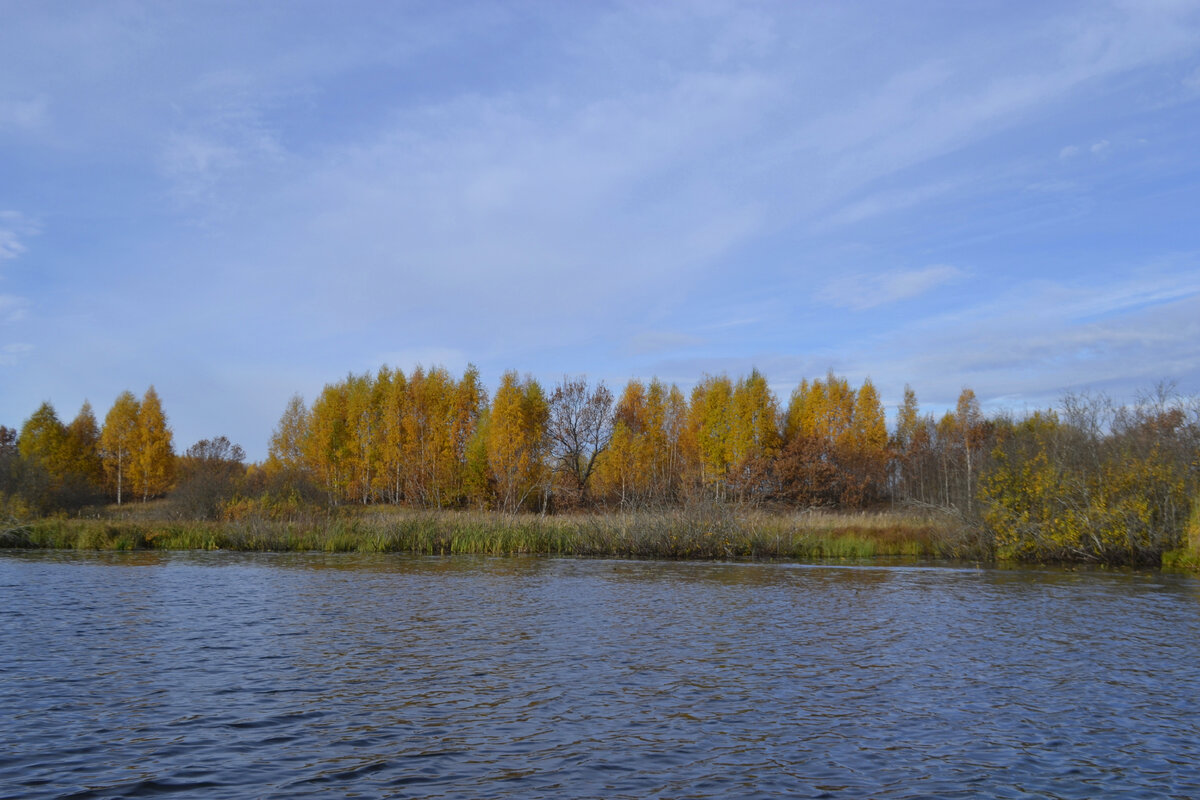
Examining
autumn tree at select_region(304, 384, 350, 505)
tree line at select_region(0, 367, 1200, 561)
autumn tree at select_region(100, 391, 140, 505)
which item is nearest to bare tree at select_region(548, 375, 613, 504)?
tree line at select_region(0, 367, 1200, 561)

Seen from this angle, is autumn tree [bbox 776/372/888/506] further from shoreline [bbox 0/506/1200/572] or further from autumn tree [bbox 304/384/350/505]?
autumn tree [bbox 304/384/350/505]

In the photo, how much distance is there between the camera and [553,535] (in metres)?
32.8

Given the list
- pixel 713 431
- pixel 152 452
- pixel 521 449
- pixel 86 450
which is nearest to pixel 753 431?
pixel 713 431

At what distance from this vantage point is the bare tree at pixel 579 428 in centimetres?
6353

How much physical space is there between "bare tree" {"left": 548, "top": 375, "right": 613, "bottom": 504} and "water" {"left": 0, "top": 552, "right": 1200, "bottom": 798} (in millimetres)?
44141

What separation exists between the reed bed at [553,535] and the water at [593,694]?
1212cm

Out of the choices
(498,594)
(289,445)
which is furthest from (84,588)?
(289,445)

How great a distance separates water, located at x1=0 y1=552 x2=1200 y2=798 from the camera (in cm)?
685

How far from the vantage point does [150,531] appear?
35.5m

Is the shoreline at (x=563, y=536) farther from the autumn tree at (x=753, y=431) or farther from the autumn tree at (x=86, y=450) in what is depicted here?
the autumn tree at (x=86, y=450)

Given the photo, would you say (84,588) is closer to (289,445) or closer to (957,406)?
(289,445)

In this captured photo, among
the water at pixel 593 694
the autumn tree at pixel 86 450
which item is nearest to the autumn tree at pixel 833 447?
the water at pixel 593 694

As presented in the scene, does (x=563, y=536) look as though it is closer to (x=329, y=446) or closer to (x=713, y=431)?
(x=713, y=431)

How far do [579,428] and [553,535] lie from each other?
3161 centimetres
